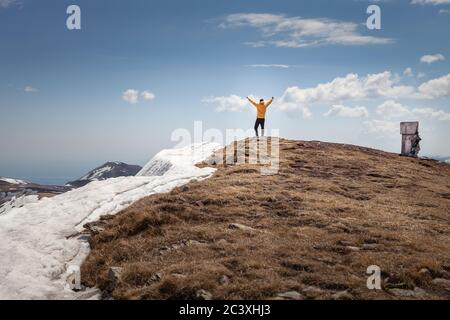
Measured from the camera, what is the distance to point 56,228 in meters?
18.9

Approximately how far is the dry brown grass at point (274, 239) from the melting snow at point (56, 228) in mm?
1122

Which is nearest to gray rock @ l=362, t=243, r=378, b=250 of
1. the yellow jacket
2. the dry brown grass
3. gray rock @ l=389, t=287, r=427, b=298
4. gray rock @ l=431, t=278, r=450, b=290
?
the dry brown grass

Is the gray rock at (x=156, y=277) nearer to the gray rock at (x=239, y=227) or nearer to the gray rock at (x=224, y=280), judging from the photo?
the gray rock at (x=224, y=280)

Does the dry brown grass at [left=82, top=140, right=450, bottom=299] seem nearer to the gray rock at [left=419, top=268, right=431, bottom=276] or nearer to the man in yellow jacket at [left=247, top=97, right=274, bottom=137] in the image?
the gray rock at [left=419, top=268, right=431, bottom=276]

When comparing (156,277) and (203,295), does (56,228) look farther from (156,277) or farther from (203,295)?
(203,295)

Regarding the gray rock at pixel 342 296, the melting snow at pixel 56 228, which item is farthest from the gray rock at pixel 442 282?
the melting snow at pixel 56 228

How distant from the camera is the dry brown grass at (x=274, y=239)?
1192 centimetres

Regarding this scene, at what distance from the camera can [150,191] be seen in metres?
23.4

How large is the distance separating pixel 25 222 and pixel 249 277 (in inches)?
497

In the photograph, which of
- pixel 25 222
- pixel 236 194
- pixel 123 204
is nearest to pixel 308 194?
pixel 236 194

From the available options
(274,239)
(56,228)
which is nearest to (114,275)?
(274,239)

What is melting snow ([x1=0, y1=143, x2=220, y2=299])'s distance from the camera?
13.9 m

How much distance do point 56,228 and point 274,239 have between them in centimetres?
1020

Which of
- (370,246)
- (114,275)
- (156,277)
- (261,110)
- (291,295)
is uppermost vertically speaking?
(261,110)
